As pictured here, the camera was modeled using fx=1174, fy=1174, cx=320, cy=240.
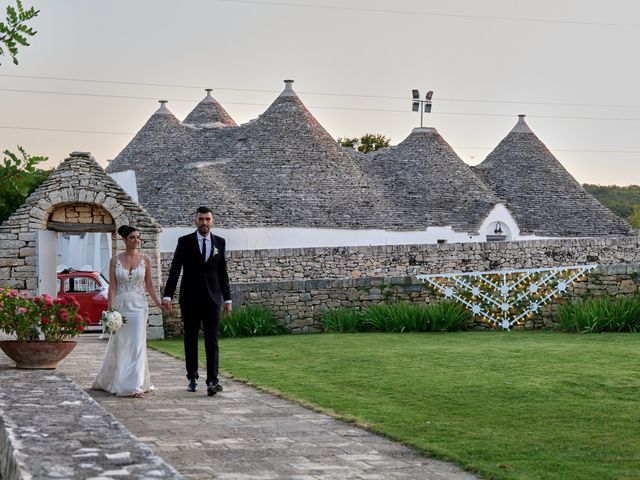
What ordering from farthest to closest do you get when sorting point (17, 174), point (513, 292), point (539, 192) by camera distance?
point (539, 192) → point (513, 292) → point (17, 174)

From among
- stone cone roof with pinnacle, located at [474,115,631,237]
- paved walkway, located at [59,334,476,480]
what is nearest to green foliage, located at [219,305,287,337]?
paved walkway, located at [59,334,476,480]

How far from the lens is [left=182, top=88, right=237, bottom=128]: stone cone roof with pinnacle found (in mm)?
54044

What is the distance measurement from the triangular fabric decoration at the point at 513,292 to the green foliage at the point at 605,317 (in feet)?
3.55

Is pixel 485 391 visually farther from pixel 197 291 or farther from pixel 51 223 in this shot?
pixel 51 223

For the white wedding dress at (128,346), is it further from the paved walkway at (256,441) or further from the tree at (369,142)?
the tree at (369,142)

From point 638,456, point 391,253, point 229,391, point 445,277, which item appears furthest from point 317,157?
point 638,456

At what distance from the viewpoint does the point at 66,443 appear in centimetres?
577

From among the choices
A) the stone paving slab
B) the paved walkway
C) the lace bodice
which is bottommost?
the paved walkway

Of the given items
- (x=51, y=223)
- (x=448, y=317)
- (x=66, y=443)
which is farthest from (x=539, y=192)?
(x=66, y=443)

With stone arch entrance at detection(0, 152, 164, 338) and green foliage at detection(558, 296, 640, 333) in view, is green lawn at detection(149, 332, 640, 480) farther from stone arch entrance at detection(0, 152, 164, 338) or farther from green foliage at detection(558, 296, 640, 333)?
stone arch entrance at detection(0, 152, 164, 338)

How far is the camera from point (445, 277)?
20641 mm

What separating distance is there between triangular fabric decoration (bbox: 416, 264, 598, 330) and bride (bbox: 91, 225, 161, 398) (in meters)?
9.52

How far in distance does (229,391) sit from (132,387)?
930mm

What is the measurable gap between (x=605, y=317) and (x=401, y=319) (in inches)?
131
